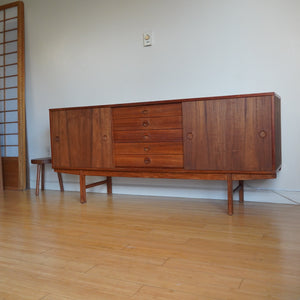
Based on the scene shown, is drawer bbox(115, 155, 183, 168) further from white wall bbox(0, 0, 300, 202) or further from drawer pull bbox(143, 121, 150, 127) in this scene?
white wall bbox(0, 0, 300, 202)

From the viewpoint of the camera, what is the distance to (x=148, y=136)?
262 centimetres

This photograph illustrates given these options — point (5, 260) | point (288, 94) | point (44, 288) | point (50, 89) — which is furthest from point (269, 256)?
point (50, 89)

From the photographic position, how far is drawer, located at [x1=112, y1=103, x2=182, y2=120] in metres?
2.52

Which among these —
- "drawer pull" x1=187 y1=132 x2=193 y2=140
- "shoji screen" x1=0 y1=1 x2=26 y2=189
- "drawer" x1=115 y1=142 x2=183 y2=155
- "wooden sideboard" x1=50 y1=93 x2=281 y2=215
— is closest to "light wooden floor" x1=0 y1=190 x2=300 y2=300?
"wooden sideboard" x1=50 y1=93 x2=281 y2=215

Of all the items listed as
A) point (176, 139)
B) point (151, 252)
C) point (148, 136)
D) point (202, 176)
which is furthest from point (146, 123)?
point (151, 252)

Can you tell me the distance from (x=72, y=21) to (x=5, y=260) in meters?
2.66

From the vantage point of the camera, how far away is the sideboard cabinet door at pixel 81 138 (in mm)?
2797

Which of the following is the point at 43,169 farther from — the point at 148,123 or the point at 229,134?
the point at 229,134

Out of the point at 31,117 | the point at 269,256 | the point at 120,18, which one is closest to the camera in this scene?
the point at 269,256

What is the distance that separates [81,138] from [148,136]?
64cm

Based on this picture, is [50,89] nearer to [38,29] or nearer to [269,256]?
[38,29]

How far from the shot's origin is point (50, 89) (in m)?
3.70

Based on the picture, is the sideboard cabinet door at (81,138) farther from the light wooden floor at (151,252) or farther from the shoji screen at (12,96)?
the shoji screen at (12,96)

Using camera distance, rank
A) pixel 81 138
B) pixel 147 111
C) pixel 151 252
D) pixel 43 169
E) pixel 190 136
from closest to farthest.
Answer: pixel 151 252
pixel 190 136
pixel 147 111
pixel 81 138
pixel 43 169
